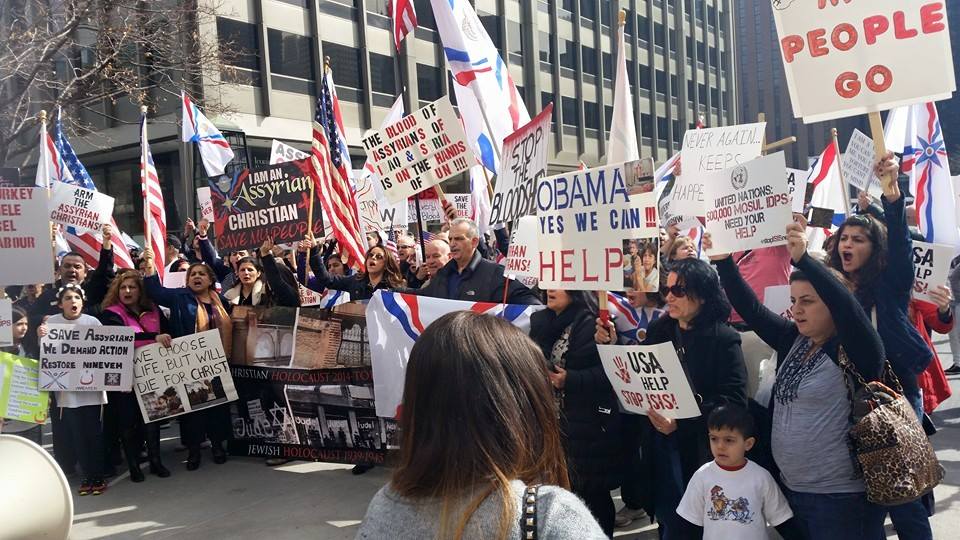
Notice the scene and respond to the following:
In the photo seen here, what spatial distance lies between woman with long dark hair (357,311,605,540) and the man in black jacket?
412 centimetres

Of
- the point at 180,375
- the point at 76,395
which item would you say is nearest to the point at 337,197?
the point at 180,375

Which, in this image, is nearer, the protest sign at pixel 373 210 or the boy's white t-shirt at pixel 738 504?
the boy's white t-shirt at pixel 738 504

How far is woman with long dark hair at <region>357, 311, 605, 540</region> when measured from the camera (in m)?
1.40

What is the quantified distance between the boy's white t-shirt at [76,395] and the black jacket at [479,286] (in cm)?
287

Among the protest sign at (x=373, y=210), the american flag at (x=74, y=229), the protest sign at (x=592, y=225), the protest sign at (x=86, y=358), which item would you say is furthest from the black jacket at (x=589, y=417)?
the protest sign at (x=373, y=210)

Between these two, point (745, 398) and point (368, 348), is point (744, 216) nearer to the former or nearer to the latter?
point (745, 398)

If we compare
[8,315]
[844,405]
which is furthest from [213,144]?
[844,405]

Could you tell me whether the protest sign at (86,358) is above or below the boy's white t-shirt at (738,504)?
above

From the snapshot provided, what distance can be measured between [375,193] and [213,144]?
2729 mm

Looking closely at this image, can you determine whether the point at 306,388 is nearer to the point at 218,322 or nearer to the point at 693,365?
the point at 218,322

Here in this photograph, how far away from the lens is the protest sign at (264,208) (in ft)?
23.3

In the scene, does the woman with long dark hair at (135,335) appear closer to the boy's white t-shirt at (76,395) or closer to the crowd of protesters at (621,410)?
the crowd of protesters at (621,410)

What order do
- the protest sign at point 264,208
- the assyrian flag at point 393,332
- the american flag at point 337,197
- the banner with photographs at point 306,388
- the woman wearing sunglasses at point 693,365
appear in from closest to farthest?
the woman wearing sunglasses at point 693,365 → the assyrian flag at point 393,332 → the banner with photographs at point 306,388 → the protest sign at point 264,208 → the american flag at point 337,197

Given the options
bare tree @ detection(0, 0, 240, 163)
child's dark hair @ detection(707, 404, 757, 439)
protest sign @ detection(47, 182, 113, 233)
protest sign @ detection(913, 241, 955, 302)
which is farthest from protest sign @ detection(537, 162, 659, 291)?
bare tree @ detection(0, 0, 240, 163)
